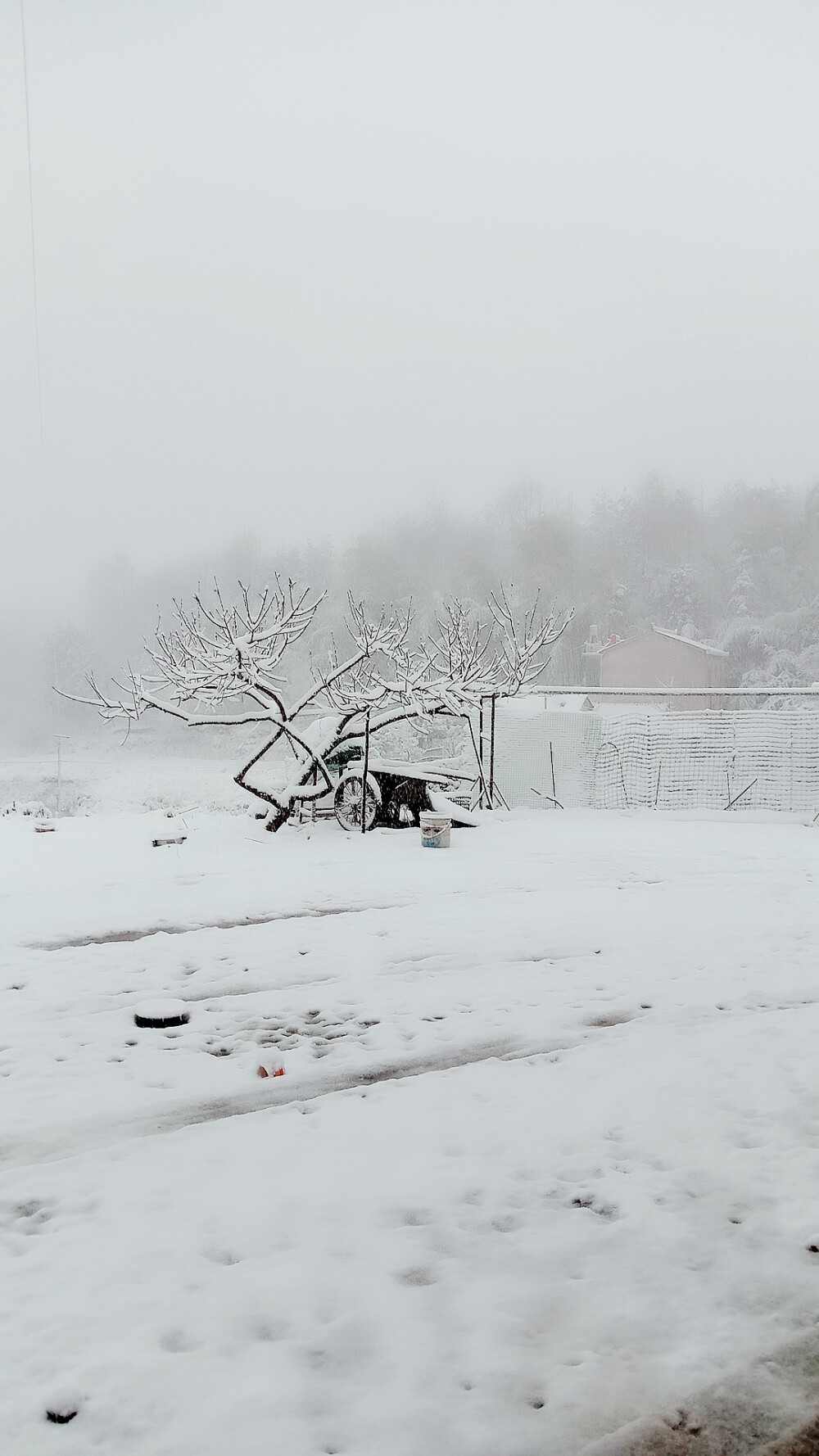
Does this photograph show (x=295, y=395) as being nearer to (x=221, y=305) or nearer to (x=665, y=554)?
(x=221, y=305)

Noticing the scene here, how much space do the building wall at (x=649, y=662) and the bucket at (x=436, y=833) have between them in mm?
29982

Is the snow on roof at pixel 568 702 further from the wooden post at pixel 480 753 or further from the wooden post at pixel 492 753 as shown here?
the wooden post at pixel 492 753

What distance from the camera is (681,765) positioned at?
1438 cm

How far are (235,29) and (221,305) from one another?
12877 cm

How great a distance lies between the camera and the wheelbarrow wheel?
11695mm

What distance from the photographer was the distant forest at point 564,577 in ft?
165

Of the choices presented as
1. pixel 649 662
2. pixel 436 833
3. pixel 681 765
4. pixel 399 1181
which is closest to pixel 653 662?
pixel 649 662

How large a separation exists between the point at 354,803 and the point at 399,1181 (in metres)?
9.12

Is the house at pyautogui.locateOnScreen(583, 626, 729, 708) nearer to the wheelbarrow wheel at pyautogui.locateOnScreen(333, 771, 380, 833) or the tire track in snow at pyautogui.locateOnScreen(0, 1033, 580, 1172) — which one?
the wheelbarrow wheel at pyautogui.locateOnScreen(333, 771, 380, 833)

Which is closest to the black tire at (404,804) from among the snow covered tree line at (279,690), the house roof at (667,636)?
the snow covered tree line at (279,690)

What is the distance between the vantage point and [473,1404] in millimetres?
1759

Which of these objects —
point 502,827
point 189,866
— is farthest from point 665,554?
point 189,866

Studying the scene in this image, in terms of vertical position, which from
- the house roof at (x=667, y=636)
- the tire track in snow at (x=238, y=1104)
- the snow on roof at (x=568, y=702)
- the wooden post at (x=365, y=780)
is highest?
the house roof at (x=667, y=636)

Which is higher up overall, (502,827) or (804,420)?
(804,420)
